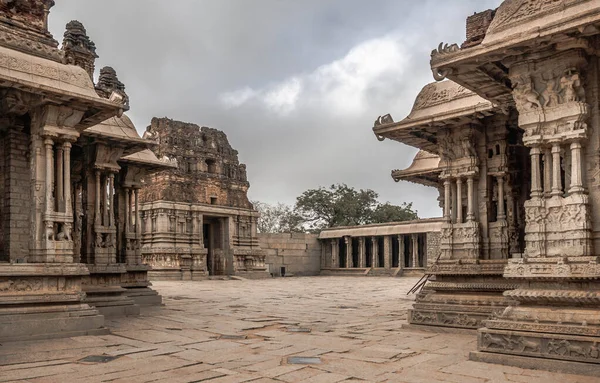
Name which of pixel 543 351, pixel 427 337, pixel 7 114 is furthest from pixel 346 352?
pixel 7 114

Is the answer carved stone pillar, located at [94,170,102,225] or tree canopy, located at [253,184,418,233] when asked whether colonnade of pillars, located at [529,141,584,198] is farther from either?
tree canopy, located at [253,184,418,233]

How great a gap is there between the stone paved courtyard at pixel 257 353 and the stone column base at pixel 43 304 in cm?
31

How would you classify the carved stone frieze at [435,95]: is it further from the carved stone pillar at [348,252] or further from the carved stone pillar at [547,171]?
the carved stone pillar at [348,252]

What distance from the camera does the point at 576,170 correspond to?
22.4ft

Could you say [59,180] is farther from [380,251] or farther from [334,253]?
[334,253]

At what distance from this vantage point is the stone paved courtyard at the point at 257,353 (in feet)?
20.5

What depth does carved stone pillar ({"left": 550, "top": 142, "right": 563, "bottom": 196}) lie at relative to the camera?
22.8 ft

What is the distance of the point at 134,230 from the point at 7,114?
6791 mm

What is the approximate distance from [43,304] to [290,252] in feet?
95.9

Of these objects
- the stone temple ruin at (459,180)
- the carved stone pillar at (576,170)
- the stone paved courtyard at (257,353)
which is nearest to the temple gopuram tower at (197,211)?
the stone temple ruin at (459,180)

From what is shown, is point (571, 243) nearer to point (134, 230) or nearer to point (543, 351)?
point (543, 351)

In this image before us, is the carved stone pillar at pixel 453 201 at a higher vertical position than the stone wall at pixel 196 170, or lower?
lower

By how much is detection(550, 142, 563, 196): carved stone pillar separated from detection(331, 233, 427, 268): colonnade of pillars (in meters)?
26.4

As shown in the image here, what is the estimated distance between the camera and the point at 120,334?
9.68 metres
